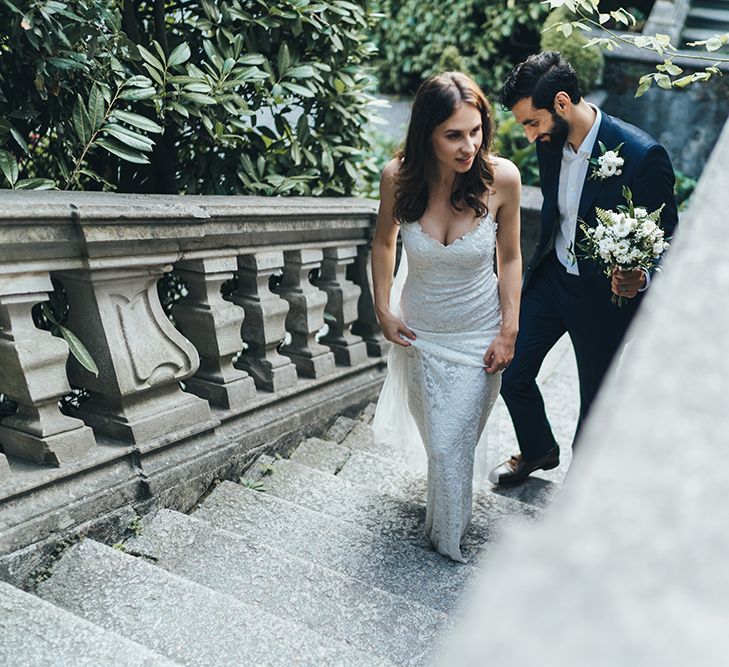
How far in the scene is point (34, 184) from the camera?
122 inches

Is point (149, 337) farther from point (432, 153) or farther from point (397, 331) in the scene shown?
point (432, 153)

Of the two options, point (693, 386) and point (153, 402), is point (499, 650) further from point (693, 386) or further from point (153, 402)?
point (153, 402)

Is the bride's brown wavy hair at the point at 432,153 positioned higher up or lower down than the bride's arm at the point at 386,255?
higher up

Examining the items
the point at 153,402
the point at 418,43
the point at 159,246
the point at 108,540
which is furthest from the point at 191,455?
the point at 418,43

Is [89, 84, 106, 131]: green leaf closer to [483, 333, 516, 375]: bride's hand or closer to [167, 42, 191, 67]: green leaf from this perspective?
[167, 42, 191, 67]: green leaf

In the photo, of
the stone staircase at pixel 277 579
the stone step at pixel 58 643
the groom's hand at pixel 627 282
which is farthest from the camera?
the groom's hand at pixel 627 282

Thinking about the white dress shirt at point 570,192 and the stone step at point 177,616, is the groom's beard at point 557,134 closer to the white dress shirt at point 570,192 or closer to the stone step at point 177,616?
the white dress shirt at point 570,192

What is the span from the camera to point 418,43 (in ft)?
33.8

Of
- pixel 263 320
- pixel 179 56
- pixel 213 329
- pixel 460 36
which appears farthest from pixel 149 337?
pixel 460 36

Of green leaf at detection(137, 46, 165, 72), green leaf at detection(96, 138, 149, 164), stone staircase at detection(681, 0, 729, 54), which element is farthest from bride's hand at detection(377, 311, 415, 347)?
stone staircase at detection(681, 0, 729, 54)

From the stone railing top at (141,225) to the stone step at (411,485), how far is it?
1.09 m

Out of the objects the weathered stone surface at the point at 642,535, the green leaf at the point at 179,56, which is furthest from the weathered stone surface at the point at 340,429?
the weathered stone surface at the point at 642,535

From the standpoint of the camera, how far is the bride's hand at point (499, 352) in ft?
10.5

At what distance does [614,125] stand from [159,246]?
6.35 ft
